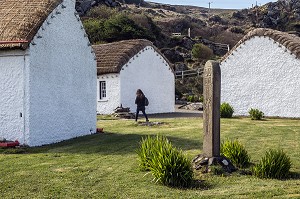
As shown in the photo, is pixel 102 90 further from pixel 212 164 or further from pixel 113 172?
pixel 212 164

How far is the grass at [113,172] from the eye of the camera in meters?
9.23

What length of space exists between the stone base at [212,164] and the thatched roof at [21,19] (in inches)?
295

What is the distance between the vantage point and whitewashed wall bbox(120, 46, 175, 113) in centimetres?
3093

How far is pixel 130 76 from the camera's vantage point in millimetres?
31172

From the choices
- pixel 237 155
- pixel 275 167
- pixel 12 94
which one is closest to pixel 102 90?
pixel 12 94

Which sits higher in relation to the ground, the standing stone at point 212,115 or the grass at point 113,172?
the standing stone at point 212,115

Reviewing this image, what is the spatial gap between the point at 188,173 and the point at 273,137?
7.57 meters

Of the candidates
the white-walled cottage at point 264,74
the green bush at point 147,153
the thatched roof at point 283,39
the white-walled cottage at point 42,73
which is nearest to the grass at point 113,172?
the green bush at point 147,153

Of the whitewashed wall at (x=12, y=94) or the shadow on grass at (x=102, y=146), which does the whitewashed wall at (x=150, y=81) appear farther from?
the whitewashed wall at (x=12, y=94)

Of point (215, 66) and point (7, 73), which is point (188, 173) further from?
point (7, 73)

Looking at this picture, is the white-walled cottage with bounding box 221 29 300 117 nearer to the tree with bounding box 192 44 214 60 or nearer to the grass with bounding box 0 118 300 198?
the grass with bounding box 0 118 300 198

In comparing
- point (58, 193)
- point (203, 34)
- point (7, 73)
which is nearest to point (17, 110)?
point (7, 73)

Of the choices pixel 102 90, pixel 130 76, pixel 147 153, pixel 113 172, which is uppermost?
pixel 130 76

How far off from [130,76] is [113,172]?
20267 mm
